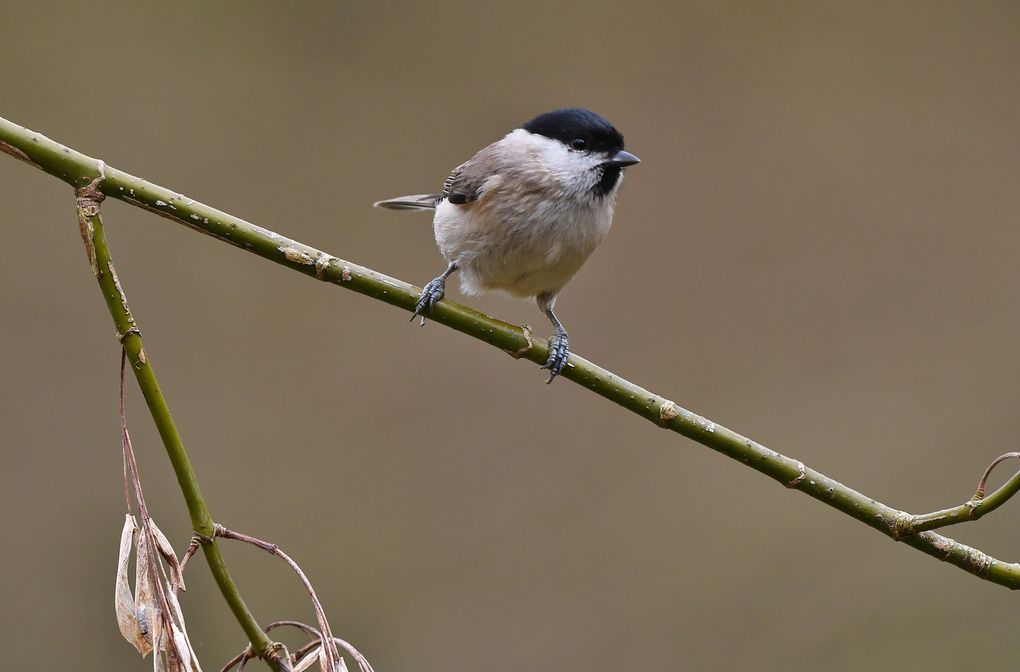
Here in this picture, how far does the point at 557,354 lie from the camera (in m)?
1.68

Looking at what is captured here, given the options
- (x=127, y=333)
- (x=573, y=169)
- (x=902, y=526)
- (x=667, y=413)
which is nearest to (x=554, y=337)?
(x=573, y=169)

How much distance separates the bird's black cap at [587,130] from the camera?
1.89m

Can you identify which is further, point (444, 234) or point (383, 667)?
point (383, 667)

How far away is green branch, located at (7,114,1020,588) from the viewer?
1.03m

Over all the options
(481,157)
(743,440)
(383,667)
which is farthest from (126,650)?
(743,440)

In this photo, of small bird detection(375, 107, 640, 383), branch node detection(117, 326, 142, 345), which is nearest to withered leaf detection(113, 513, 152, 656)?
branch node detection(117, 326, 142, 345)

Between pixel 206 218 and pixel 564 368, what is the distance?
20.6 inches

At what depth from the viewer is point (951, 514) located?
1.10 m

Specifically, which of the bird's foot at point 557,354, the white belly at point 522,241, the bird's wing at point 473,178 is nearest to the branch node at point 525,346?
the bird's foot at point 557,354

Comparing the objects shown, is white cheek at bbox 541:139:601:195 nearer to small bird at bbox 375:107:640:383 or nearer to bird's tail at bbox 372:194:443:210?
small bird at bbox 375:107:640:383

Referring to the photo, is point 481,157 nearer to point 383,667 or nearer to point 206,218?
point 206,218

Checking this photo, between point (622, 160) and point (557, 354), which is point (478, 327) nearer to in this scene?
point (557, 354)

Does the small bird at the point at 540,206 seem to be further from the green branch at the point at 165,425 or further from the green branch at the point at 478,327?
the green branch at the point at 165,425

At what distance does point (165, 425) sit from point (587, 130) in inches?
47.1
